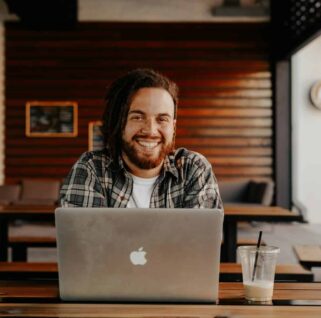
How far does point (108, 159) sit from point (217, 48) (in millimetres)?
7558

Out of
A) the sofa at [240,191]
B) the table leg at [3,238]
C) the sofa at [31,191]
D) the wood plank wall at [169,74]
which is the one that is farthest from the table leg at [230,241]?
the wood plank wall at [169,74]

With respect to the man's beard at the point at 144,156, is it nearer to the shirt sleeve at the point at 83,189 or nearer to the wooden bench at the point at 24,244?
the shirt sleeve at the point at 83,189

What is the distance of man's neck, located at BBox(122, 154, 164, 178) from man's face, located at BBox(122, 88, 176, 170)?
46 mm

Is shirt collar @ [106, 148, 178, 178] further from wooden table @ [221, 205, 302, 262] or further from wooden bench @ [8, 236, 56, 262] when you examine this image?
wooden bench @ [8, 236, 56, 262]

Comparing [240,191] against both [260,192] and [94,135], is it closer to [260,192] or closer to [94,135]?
[260,192]

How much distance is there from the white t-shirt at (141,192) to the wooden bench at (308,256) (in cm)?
147

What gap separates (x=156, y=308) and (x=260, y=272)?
0.30m

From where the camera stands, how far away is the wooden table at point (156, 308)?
1218 mm

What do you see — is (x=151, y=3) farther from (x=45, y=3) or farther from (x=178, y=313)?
(x=178, y=313)

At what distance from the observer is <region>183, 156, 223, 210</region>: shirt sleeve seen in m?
1.94

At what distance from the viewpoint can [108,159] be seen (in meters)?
2.00

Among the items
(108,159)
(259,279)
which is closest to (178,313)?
(259,279)

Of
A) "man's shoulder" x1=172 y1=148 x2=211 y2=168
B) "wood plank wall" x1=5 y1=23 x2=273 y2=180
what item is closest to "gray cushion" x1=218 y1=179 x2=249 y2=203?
"wood plank wall" x1=5 y1=23 x2=273 y2=180

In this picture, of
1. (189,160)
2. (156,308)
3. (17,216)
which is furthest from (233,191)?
(156,308)
